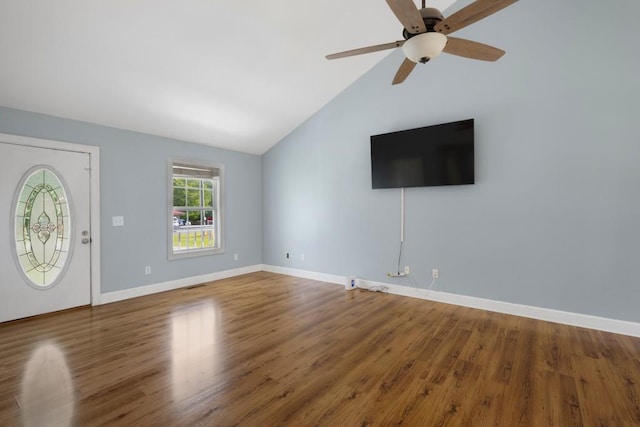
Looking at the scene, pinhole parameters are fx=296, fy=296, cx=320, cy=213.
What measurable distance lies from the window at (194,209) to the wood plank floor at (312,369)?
1.61m

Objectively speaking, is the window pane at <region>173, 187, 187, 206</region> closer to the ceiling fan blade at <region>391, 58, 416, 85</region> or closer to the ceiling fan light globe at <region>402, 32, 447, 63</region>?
the ceiling fan blade at <region>391, 58, 416, 85</region>

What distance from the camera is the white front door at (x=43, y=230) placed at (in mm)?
3459

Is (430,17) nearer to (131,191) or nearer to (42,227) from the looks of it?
(131,191)

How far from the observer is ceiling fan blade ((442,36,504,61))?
82.6 inches

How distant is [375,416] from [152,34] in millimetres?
3936

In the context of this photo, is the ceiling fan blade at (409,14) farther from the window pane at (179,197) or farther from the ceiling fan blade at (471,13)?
the window pane at (179,197)

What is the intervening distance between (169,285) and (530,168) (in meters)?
5.43

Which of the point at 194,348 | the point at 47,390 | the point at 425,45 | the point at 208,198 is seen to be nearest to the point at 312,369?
the point at 194,348

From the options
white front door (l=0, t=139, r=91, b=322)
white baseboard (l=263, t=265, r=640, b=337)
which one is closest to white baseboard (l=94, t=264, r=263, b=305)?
white front door (l=0, t=139, r=91, b=322)

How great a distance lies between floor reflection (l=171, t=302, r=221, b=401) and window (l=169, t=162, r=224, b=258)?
5.28 feet

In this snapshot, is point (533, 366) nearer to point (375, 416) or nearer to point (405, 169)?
point (375, 416)

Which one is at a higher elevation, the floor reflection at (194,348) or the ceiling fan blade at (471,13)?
the ceiling fan blade at (471,13)

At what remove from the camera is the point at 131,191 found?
447 centimetres

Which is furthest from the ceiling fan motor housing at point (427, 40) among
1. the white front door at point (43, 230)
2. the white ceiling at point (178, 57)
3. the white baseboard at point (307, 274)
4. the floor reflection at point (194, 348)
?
the white front door at point (43, 230)
